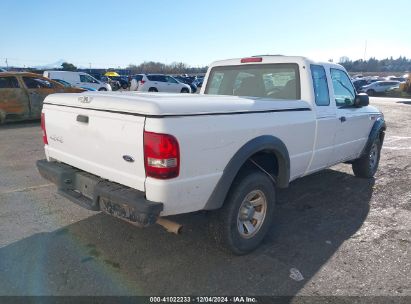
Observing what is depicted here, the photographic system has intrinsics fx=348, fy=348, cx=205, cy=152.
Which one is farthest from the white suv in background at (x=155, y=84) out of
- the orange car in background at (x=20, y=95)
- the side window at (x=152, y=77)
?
the orange car in background at (x=20, y=95)

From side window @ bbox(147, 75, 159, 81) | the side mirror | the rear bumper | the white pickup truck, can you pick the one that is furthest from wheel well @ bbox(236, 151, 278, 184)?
side window @ bbox(147, 75, 159, 81)

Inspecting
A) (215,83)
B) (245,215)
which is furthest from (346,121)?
(245,215)

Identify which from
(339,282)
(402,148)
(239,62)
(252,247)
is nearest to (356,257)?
(339,282)

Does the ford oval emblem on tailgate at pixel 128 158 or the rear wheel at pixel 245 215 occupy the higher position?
the ford oval emblem on tailgate at pixel 128 158

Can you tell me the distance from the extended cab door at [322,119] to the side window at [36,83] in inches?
415

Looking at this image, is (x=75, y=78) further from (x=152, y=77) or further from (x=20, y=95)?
(x=20, y=95)

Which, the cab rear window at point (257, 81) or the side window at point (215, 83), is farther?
the side window at point (215, 83)

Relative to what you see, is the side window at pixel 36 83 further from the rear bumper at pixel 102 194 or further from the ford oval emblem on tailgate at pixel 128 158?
the ford oval emblem on tailgate at pixel 128 158

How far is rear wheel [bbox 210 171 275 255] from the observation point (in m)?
3.24

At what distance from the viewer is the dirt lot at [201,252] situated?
117 inches

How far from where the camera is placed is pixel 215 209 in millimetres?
3246

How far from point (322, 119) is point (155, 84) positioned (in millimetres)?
22333

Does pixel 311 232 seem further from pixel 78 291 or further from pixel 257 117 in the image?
pixel 78 291

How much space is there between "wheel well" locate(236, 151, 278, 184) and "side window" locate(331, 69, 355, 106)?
1.59 meters
